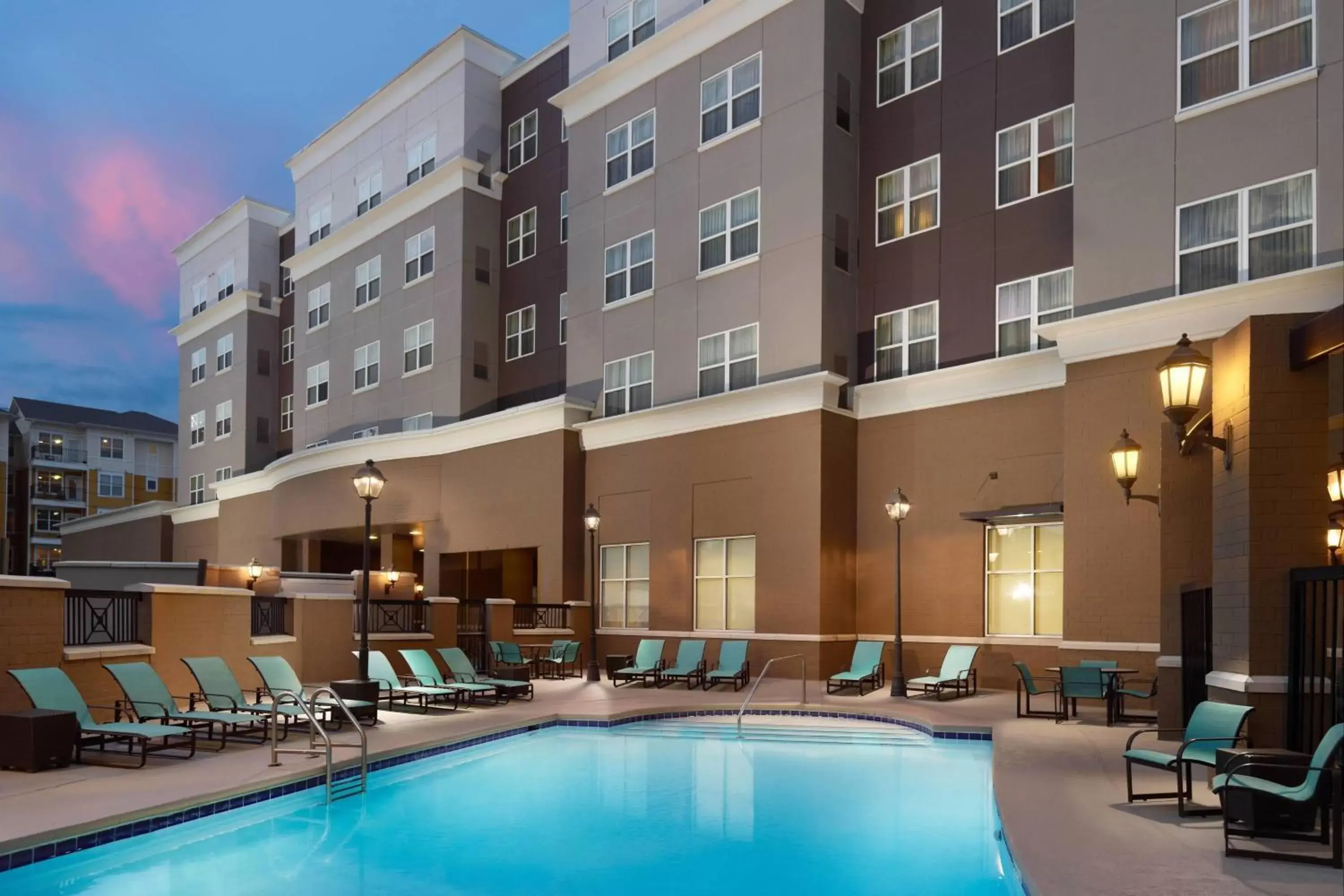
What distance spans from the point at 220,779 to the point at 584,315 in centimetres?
1923

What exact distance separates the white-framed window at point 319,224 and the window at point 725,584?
22.3 meters

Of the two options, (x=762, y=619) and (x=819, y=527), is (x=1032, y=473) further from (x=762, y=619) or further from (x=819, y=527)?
(x=762, y=619)

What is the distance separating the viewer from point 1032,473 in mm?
20172

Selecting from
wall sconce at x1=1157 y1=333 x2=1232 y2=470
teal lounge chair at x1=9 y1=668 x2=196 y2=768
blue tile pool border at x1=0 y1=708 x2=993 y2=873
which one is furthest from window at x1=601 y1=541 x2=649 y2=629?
wall sconce at x1=1157 y1=333 x2=1232 y2=470

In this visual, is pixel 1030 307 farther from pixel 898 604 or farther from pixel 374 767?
pixel 374 767

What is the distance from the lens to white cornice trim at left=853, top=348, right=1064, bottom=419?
65.7 feet

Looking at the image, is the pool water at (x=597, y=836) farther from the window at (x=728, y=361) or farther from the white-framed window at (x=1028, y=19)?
the white-framed window at (x=1028, y=19)

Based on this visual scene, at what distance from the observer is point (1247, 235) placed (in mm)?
16812

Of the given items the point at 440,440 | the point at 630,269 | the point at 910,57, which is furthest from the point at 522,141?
the point at 910,57

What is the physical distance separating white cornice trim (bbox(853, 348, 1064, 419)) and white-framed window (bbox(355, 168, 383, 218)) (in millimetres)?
21035

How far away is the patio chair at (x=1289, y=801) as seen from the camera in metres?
7.01

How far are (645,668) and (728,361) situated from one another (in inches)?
289

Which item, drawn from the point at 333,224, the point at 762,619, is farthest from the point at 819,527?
the point at 333,224

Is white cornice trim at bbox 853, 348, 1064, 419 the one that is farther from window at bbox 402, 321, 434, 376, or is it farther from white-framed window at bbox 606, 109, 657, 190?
window at bbox 402, 321, 434, 376
